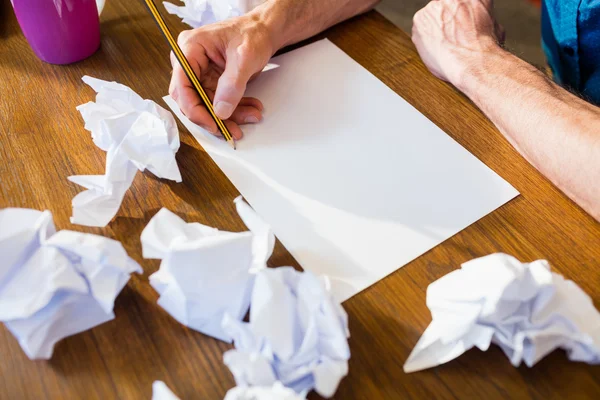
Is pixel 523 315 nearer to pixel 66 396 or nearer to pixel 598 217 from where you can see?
pixel 598 217

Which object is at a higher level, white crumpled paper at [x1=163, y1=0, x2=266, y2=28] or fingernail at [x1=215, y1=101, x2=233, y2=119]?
white crumpled paper at [x1=163, y1=0, x2=266, y2=28]

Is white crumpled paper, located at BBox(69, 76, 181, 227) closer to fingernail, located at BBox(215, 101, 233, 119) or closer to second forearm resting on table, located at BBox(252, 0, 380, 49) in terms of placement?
fingernail, located at BBox(215, 101, 233, 119)

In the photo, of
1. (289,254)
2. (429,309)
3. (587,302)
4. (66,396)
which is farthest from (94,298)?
(587,302)

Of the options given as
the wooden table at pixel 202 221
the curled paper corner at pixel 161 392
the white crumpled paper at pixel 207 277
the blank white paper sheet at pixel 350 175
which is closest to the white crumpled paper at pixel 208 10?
the wooden table at pixel 202 221

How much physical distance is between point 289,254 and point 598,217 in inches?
12.8

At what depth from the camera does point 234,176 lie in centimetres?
61

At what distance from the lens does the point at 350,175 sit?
617 mm

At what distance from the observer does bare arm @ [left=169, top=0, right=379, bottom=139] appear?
2.17 ft

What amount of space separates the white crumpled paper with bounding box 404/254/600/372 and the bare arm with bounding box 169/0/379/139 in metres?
0.33

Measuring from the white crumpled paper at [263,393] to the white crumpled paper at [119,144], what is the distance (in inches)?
9.1

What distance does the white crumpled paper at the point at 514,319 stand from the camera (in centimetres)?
46

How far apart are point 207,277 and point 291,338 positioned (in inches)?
3.7

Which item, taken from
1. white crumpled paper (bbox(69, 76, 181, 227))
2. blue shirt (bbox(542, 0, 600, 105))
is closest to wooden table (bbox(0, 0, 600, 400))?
white crumpled paper (bbox(69, 76, 181, 227))

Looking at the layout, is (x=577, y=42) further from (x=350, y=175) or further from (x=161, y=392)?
(x=161, y=392)
